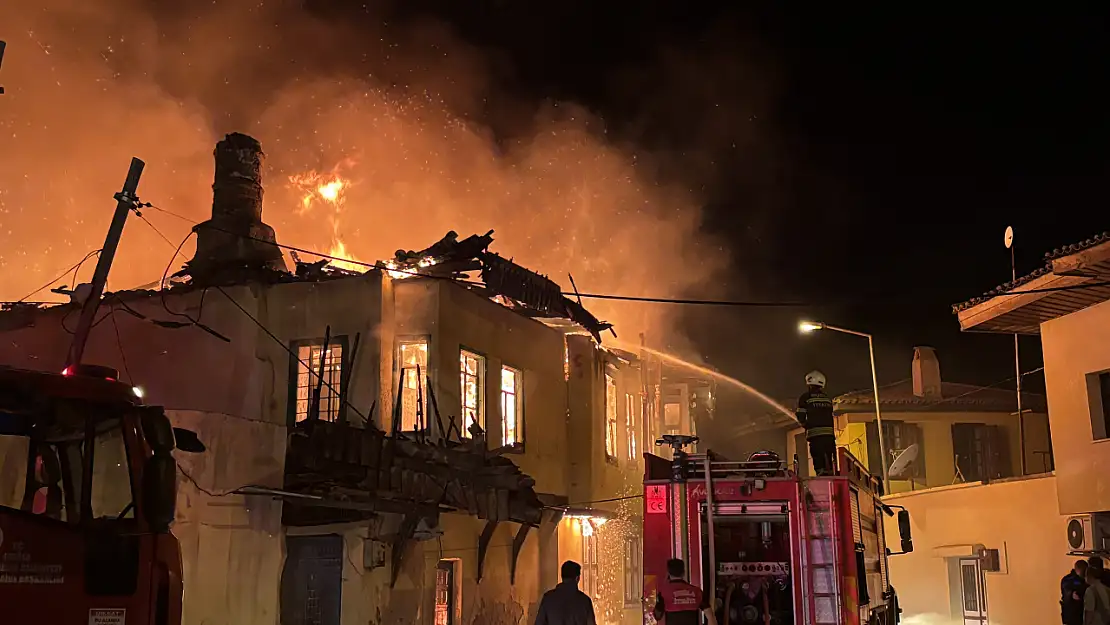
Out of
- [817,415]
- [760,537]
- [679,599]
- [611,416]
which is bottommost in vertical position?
[679,599]

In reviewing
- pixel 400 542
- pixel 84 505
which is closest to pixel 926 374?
pixel 400 542

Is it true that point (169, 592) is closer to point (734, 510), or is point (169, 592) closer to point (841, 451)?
point (734, 510)

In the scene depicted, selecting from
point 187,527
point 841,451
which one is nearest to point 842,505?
point 841,451

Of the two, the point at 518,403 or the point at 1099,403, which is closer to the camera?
the point at 1099,403

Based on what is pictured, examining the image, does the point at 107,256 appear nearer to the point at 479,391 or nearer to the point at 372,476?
the point at 372,476

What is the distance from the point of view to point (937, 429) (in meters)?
32.9

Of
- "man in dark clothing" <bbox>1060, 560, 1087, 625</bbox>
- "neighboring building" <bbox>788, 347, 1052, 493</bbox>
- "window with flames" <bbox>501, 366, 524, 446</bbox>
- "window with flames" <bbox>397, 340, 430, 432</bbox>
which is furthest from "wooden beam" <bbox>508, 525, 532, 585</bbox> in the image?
"neighboring building" <bbox>788, 347, 1052, 493</bbox>

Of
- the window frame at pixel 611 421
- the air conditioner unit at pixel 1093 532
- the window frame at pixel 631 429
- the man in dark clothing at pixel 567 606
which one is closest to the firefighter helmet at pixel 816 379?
the man in dark clothing at pixel 567 606

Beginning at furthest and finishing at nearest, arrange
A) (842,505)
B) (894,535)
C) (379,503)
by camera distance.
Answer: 1. (894,535)
2. (379,503)
3. (842,505)

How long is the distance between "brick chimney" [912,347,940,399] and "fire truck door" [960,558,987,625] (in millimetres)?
11263

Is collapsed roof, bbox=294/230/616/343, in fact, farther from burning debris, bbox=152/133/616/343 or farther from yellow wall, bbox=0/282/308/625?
yellow wall, bbox=0/282/308/625

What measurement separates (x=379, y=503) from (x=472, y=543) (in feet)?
13.5

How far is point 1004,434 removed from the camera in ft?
110

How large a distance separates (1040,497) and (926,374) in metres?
14.4
